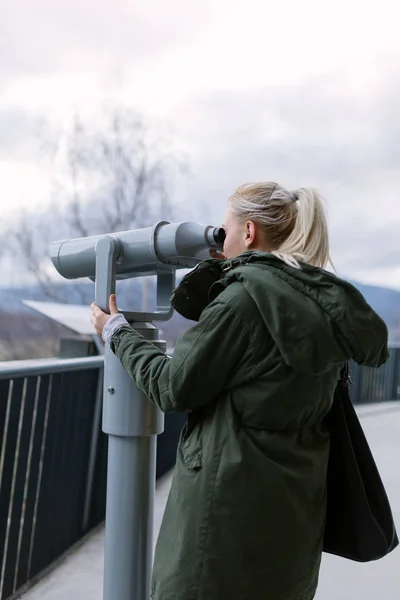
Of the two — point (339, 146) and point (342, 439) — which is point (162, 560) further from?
point (339, 146)

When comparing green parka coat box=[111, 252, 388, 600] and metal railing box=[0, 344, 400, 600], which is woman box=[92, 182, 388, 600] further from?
metal railing box=[0, 344, 400, 600]

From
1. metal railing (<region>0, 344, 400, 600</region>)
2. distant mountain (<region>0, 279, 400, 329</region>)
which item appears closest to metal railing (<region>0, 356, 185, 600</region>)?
metal railing (<region>0, 344, 400, 600</region>)

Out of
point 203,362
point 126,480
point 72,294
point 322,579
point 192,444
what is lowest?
point 322,579

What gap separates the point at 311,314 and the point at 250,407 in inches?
6.3

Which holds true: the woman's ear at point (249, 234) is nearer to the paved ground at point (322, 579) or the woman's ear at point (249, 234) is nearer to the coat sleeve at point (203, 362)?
the coat sleeve at point (203, 362)

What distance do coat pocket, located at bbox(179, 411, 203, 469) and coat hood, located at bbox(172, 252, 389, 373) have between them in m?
0.18

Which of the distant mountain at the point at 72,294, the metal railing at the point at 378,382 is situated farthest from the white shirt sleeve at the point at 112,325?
the metal railing at the point at 378,382

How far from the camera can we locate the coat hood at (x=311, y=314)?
77cm

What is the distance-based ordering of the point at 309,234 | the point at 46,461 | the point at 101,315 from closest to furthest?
the point at 309,234 < the point at 101,315 < the point at 46,461

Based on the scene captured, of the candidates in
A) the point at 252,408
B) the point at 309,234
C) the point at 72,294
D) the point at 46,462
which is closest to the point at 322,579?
the point at 46,462

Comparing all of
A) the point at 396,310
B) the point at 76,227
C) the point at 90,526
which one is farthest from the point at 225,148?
the point at 90,526

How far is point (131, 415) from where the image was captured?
1042 millimetres

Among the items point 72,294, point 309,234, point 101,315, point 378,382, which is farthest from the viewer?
point 378,382

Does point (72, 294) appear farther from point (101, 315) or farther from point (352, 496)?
point (352, 496)
